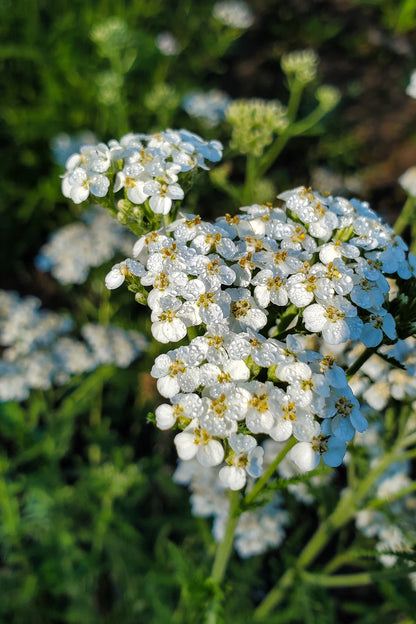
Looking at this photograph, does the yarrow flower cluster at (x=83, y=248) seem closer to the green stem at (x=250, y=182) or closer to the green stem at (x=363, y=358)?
the green stem at (x=250, y=182)

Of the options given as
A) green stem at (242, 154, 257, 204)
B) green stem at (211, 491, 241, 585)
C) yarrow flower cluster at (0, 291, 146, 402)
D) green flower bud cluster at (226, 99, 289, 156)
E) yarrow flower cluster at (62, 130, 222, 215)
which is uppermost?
yarrow flower cluster at (62, 130, 222, 215)

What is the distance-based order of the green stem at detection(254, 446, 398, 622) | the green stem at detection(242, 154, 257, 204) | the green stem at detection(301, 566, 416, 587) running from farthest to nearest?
the green stem at detection(242, 154, 257, 204)
the green stem at detection(254, 446, 398, 622)
the green stem at detection(301, 566, 416, 587)

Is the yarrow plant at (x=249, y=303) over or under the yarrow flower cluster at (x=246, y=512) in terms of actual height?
over

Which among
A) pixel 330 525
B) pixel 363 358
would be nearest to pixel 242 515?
pixel 330 525

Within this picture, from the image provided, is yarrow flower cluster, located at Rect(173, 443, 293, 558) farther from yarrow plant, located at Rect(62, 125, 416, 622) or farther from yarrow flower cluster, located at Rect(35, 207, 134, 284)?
yarrow flower cluster, located at Rect(35, 207, 134, 284)

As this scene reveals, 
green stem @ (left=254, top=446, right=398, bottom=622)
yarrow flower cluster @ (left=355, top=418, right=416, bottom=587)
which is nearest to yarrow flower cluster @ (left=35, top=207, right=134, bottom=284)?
yarrow flower cluster @ (left=355, top=418, right=416, bottom=587)

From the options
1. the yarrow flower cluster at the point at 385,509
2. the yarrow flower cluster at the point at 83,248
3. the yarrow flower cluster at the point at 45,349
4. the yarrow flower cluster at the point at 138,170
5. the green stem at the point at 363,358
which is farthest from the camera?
the yarrow flower cluster at the point at 83,248

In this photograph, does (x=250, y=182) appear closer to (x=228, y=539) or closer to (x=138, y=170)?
(x=138, y=170)

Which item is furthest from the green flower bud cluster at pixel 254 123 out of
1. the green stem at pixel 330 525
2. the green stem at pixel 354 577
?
the green stem at pixel 354 577

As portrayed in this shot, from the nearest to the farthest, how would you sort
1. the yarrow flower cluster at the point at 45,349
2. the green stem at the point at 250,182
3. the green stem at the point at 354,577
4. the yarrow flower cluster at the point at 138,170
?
the yarrow flower cluster at the point at 138,170 < the green stem at the point at 354,577 < the yarrow flower cluster at the point at 45,349 < the green stem at the point at 250,182
